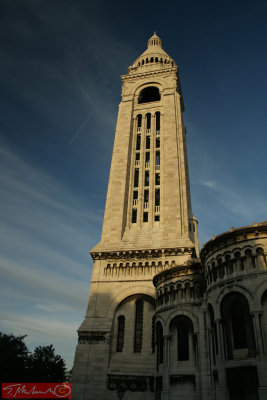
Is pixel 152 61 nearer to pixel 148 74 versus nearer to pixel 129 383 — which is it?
pixel 148 74

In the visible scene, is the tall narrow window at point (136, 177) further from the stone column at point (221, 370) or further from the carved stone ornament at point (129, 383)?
the stone column at point (221, 370)

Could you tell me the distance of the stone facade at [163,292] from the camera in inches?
774

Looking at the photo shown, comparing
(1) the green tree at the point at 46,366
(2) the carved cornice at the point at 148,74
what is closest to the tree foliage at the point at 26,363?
(1) the green tree at the point at 46,366

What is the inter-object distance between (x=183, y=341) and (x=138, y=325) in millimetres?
Result: 6828

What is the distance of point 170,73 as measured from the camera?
167ft

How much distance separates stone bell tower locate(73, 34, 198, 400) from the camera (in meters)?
27.9

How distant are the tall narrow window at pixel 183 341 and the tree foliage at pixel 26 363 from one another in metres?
27.4

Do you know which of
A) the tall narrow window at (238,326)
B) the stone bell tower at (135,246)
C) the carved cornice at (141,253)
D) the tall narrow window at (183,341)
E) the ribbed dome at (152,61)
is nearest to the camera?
the tall narrow window at (238,326)

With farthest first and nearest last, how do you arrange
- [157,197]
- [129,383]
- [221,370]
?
[157,197], [129,383], [221,370]

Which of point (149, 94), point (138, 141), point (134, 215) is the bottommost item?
point (134, 215)

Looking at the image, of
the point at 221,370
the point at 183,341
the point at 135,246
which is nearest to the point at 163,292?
the point at 183,341

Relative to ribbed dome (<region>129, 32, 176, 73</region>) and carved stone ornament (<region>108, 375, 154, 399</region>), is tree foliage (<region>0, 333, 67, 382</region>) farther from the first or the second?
ribbed dome (<region>129, 32, 176, 73</region>)

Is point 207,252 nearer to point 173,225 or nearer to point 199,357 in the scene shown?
point 199,357

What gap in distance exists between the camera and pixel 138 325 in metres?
30.5
